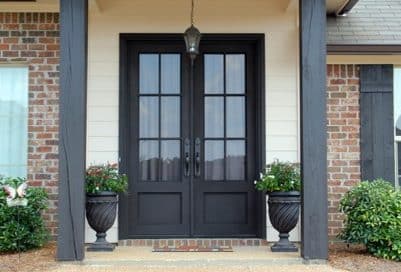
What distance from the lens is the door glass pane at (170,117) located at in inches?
315

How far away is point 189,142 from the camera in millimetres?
7930

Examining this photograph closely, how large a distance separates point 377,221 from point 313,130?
1171mm

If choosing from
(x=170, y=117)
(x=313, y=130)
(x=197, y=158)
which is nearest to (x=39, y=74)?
(x=170, y=117)

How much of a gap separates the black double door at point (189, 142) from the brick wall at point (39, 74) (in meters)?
0.92

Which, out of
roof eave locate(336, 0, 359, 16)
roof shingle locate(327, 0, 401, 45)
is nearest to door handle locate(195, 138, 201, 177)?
roof shingle locate(327, 0, 401, 45)

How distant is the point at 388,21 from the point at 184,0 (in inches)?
107

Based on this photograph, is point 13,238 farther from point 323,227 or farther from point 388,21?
point 388,21

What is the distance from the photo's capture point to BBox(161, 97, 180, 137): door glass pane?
8008 millimetres

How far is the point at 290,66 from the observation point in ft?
26.1

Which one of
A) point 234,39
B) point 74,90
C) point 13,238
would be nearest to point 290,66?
point 234,39

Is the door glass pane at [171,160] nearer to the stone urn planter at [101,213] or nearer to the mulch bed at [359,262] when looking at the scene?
the stone urn planter at [101,213]

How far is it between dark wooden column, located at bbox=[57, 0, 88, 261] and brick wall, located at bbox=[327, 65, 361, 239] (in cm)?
322

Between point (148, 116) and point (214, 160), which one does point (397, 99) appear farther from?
point (148, 116)

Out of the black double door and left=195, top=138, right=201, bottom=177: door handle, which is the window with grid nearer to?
the black double door
